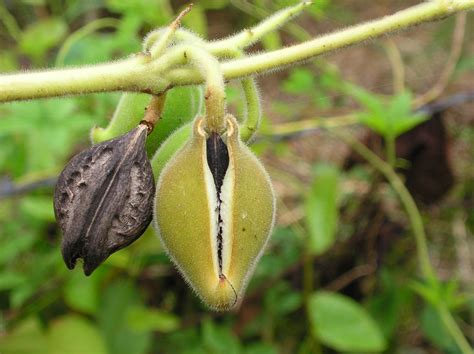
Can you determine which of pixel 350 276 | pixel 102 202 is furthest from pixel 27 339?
pixel 102 202

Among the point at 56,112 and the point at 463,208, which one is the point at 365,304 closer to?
the point at 463,208

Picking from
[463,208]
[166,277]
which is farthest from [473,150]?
[166,277]

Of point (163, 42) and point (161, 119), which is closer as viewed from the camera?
point (163, 42)

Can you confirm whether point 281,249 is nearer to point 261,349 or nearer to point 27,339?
point 261,349

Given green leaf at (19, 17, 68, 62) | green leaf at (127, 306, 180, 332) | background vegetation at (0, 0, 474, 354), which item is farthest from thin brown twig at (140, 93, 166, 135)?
green leaf at (19, 17, 68, 62)

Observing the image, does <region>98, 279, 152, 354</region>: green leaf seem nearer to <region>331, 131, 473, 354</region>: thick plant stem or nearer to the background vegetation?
the background vegetation

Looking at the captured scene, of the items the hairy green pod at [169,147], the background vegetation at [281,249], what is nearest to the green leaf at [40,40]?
the background vegetation at [281,249]

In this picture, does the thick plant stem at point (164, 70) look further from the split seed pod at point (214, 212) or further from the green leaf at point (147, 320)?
the green leaf at point (147, 320)
